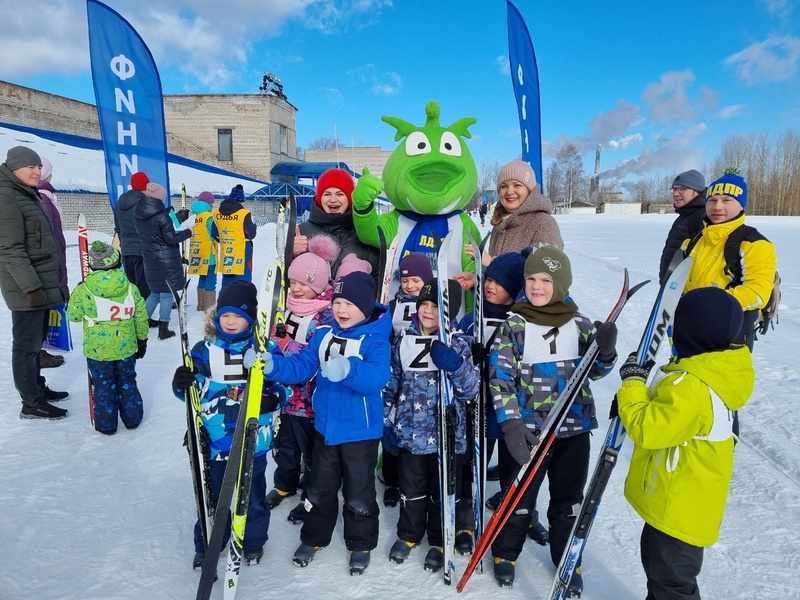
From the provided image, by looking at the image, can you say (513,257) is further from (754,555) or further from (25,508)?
(25,508)

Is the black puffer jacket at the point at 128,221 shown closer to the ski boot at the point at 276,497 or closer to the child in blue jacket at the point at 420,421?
the ski boot at the point at 276,497

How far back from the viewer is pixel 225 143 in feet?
116

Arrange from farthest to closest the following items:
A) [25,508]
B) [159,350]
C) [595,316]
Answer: [595,316] < [159,350] < [25,508]

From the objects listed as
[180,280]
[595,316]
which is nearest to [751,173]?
[595,316]

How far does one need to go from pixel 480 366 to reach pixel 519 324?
350 mm

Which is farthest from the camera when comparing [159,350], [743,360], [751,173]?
[751,173]

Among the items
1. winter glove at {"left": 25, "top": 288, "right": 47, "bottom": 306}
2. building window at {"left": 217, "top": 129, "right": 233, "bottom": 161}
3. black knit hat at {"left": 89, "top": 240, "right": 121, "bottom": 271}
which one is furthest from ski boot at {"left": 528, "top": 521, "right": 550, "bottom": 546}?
building window at {"left": 217, "top": 129, "right": 233, "bottom": 161}

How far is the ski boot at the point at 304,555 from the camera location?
96.0 inches

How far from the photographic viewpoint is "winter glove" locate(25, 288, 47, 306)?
12.0ft

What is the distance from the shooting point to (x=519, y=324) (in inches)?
89.8

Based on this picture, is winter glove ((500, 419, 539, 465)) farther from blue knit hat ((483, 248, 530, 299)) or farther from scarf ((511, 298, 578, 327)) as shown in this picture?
blue knit hat ((483, 248, 530, 299))

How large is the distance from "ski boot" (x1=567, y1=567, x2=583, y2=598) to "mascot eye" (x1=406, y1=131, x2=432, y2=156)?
264 centimetres

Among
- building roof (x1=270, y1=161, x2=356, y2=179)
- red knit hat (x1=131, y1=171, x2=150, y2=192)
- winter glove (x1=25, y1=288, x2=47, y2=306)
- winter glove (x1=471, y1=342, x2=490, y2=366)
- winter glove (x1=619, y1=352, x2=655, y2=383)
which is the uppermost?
building roof (x1=270, y1=161, x2=356, y2=179)

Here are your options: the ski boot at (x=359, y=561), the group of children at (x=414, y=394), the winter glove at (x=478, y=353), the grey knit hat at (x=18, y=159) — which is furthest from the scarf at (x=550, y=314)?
the grey knit hat at (x=18, y=159)
